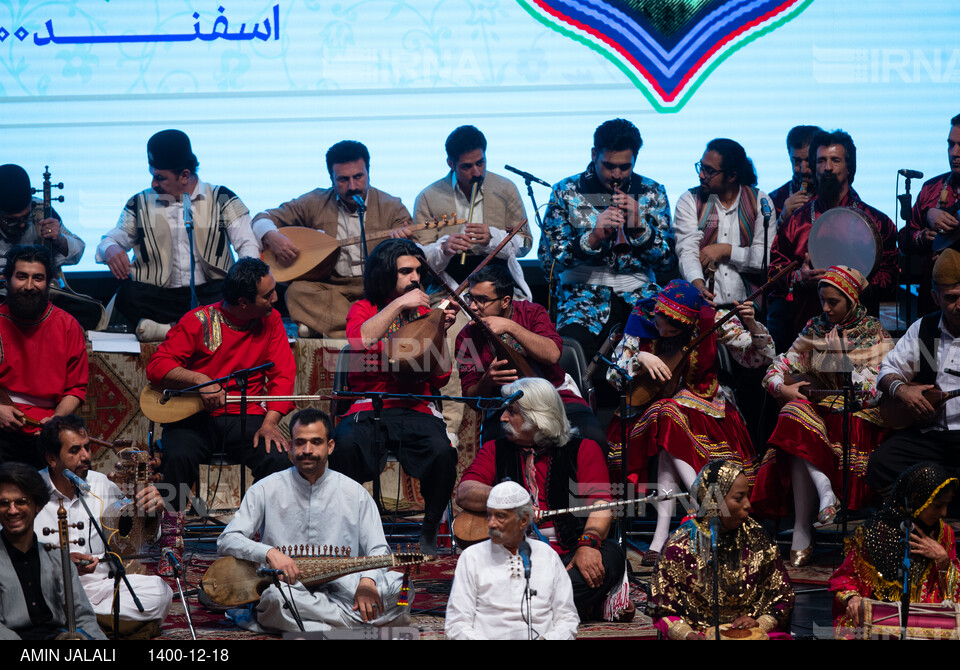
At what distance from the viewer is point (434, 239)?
Answer: 7.02 metres

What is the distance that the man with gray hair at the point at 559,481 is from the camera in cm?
491

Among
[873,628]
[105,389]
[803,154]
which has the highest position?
[803,154]

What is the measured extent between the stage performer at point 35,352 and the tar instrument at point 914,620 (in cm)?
363

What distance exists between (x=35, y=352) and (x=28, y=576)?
197 centimetres

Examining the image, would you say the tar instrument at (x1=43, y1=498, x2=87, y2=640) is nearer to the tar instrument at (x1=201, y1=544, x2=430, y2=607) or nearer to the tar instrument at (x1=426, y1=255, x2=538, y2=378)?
the tar instrument at (x1=201, y1=544, x2=430, y2=607)

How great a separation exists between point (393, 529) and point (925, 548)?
8.94 ft

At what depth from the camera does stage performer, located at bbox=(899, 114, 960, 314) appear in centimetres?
646

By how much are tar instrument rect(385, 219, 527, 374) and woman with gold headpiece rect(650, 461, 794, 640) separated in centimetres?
172

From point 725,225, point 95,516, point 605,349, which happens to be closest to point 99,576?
point 95,516

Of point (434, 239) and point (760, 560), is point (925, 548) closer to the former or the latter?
point (760, 560)

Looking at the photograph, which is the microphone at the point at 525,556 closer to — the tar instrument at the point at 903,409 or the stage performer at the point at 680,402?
the stage performer at the point at 680,402

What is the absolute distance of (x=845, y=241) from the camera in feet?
20.7
